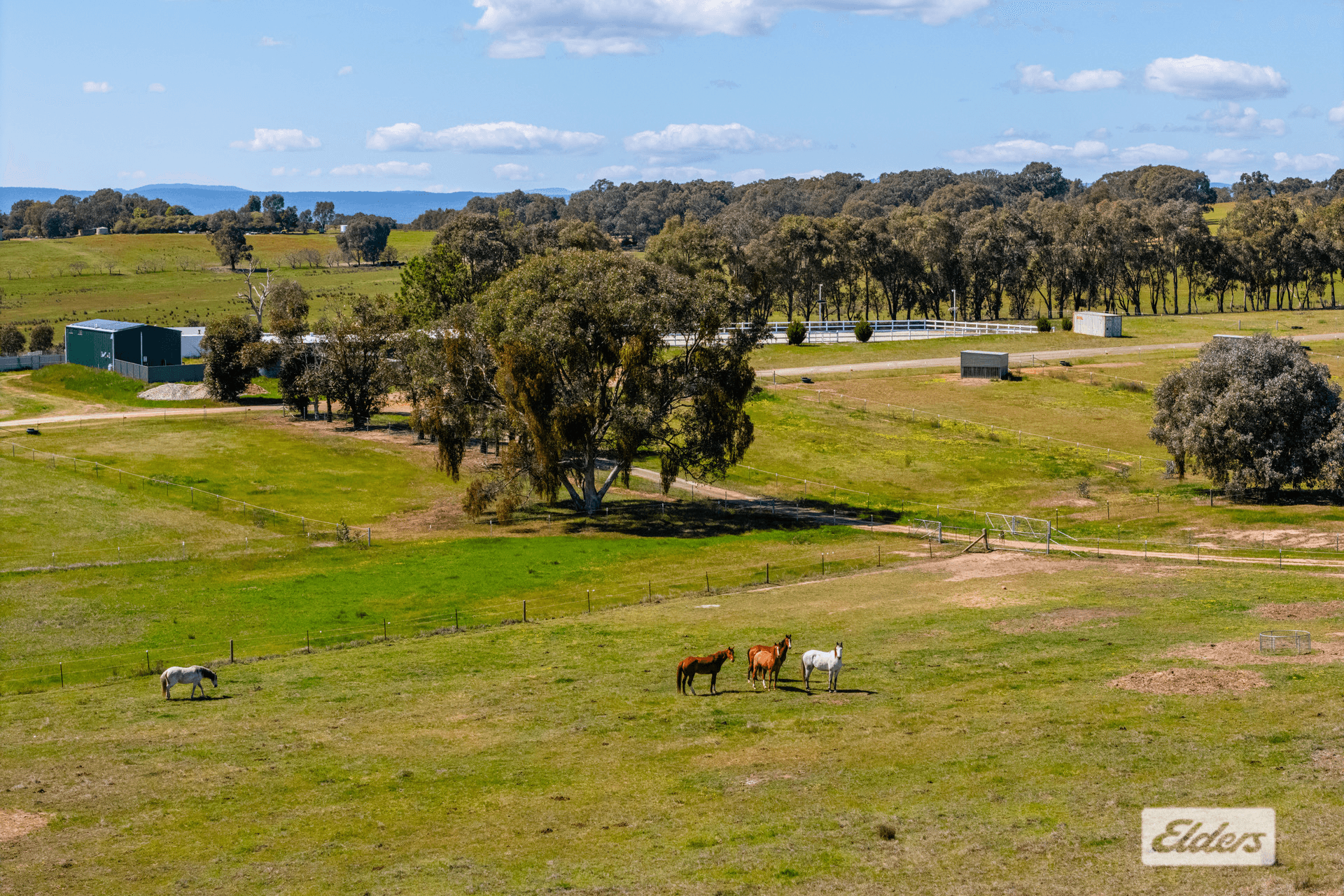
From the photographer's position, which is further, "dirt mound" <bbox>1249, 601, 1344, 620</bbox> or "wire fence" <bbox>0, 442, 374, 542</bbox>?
"wire fence" <bbox>0, 442, 374, 542</bbox>

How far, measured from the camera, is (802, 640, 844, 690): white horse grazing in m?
32.6

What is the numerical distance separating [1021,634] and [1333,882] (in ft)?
64.0

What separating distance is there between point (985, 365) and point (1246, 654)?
7800 cm

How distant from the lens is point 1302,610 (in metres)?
39.7

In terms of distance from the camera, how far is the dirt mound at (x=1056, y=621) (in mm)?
39500

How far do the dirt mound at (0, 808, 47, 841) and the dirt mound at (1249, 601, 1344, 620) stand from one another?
36863mm

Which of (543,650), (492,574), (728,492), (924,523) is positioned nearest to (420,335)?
(728,492)

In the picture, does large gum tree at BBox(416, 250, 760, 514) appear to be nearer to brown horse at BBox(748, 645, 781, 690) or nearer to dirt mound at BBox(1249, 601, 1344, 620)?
brown horse at BBox(748, 645, 781, 690)

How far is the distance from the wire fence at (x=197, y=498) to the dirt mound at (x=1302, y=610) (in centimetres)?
4293

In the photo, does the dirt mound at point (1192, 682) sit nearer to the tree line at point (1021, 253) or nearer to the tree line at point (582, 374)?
the tree line at point (582, 374)

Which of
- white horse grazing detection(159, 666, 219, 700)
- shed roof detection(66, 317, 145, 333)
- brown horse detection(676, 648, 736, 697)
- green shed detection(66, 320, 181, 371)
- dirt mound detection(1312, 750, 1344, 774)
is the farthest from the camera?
shed roof detection(66, 317, 145, 333)

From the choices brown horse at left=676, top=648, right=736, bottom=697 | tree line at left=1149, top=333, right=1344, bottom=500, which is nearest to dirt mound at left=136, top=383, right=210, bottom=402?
tree line at left=1149, top=333, right=1344, bottom=500

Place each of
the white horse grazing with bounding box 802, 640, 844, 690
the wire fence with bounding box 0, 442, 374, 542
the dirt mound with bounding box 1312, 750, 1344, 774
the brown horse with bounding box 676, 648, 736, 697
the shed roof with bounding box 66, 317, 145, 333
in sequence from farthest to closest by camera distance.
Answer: the shed roof with bounding box 66, 317, 145, 333
the wire fence with bounding box 0, 442, 374, 542
the brown horse with bounding box 676, 648, 736, 697
the white horse grazing with bounding box 802, 640, 844, 690
the dirt mound with bounding box 1312, 750, 1344, 774

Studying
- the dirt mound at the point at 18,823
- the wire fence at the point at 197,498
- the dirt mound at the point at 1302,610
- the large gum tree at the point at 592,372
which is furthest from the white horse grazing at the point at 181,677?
the dirt mound at the point at 1302,610
